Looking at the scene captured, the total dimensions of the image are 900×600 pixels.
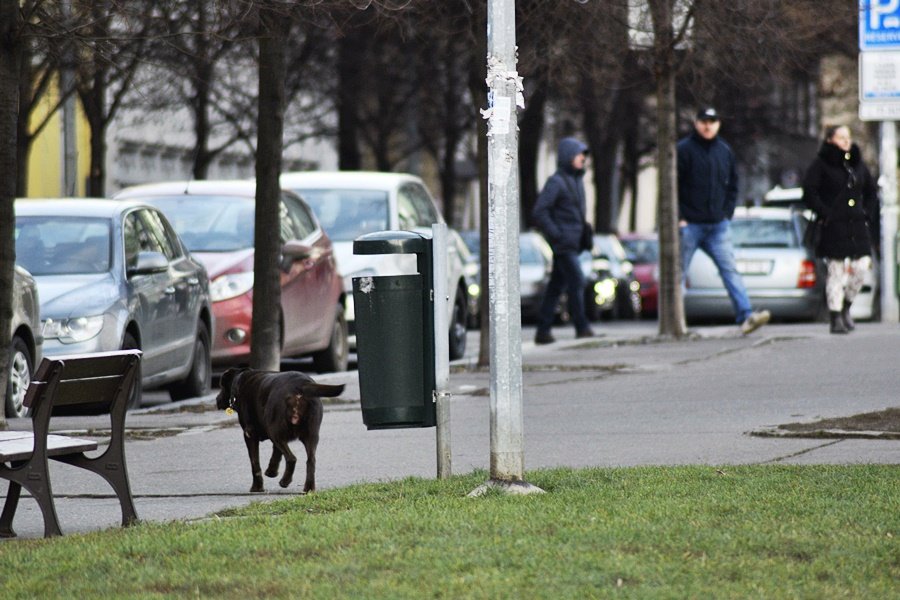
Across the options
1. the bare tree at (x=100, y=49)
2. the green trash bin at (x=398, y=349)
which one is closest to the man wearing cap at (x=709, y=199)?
the bare tree at (x=100, y=49)

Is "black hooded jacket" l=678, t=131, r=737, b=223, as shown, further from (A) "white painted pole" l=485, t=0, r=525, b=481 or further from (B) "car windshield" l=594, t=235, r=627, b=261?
(B) "car windshield" l=594, t=235, r=627, b=261

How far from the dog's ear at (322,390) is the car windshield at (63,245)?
5370 millimetres

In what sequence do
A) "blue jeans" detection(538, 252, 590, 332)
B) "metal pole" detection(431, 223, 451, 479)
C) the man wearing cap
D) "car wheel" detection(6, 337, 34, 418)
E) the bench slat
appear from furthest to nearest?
"blue jeans" detection(538, 252, 590, 332), the man wearing cap, "car wheel" detection(6, 337, 34, 418), "metal pole" detection(431, 223, 451, 479), the bench slat

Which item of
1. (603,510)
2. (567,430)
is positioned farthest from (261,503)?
(567,430)

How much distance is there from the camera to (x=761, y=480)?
8.30m

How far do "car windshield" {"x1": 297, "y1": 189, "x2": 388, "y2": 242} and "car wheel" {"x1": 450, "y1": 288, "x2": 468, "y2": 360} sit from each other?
1.12 meters

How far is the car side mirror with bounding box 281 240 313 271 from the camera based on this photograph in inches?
619

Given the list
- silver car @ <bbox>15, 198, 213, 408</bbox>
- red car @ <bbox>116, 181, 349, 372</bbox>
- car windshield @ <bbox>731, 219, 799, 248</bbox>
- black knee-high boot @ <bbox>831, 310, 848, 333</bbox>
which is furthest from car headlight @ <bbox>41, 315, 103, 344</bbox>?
car windshield @ <bbox>731, 219, 799, 248</bbox>

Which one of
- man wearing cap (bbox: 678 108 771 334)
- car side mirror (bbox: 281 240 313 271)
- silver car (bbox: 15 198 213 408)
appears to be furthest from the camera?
man wearing cap (bbox: 678 108 771 334)

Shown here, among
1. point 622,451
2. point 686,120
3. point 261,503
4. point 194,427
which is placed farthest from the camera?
point 686,120

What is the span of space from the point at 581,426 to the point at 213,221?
20.2ft

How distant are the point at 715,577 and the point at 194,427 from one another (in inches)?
267

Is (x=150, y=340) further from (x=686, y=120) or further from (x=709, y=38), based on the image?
(x=686, y=120)

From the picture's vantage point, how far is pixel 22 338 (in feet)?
42.0
